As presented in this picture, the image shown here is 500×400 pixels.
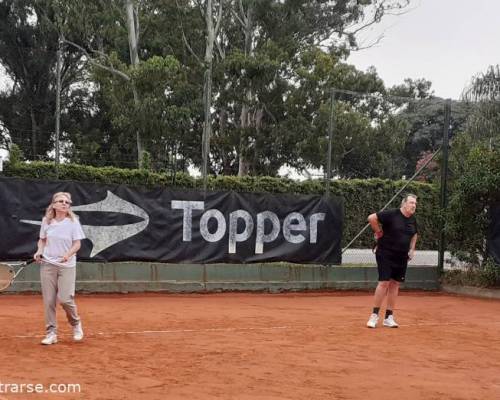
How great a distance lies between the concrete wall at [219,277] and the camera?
11.3m

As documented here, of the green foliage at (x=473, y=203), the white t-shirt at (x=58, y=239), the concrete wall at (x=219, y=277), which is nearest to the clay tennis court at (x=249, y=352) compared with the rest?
the concrete wall at (x=219, y=277)

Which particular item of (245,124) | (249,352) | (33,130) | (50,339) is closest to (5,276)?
(50,339)

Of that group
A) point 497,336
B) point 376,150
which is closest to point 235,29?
point 376,150

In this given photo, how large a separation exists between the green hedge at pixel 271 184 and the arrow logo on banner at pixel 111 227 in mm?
5734

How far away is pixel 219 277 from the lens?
12289 mm

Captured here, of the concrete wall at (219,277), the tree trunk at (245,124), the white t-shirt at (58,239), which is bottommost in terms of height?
the concrete wall at (219,277)

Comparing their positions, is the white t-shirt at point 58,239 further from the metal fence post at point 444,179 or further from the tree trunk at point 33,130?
the tree trunk at point 33,130

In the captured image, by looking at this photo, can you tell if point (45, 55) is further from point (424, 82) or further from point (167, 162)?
point (424, 82)

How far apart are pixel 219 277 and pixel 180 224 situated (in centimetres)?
127

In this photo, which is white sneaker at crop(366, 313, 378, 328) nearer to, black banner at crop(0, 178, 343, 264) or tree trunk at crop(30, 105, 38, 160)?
black banner at crop(0, 178, 343, 264)

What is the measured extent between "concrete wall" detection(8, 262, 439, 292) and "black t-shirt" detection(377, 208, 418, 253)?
14.1 ft

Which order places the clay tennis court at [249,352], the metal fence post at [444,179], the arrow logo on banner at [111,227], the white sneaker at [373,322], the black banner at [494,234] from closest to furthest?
the clay tennis court at [249,352], the white sneaker at [373,322], the arrow logo on banner at [111,227], the black banner at [494,234], the metal fence post at [444,179]

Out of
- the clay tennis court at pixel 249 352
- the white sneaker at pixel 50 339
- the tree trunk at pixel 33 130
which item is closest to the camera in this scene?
the clay tennis court at pixel 249 352

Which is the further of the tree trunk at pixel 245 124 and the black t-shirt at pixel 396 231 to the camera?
the tree trunk at pixel 245 124
